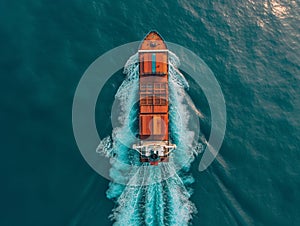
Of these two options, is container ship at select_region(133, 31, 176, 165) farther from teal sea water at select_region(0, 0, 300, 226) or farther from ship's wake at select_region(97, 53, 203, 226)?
teal sea water at select_region(0, 0, 300, 226)

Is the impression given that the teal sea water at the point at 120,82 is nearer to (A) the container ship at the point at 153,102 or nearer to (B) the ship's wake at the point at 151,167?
(B) the ship's wake at the point at 151,167

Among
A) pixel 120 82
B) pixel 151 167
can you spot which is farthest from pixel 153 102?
pixel 151 167

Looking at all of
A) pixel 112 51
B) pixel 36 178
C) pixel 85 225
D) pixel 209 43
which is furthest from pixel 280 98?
pixel 36 178

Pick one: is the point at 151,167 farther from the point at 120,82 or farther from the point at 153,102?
the point at 120,82

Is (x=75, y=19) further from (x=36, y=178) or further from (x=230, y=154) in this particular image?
(x=230, y=154)

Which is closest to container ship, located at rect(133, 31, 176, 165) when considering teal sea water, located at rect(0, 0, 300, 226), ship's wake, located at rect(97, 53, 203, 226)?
ship's wake, located at rect(97, 53, 203, 226)

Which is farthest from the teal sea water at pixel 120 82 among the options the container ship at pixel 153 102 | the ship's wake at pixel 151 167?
the container ship at pixel 153 102
